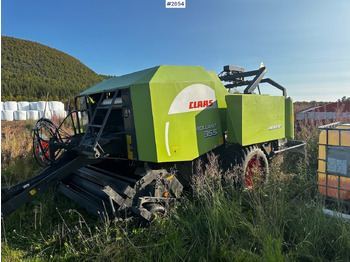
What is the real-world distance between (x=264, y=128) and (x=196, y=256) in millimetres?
2571

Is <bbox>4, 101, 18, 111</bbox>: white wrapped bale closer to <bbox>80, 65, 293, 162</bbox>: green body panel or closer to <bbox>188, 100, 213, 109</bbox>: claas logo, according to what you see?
<bbox>80, 65, 293, 162</bbox>: green body panel

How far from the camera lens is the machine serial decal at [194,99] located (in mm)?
2988

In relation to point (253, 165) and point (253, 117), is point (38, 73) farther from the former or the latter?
point (253, 165)

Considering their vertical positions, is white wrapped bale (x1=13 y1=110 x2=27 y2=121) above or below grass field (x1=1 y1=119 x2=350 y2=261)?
above

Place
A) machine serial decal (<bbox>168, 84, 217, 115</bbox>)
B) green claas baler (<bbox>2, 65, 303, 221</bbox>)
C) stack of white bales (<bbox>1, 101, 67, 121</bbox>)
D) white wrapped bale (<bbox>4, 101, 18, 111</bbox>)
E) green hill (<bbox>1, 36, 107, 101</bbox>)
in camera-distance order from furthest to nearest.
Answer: green hill (<bbox>1, 36, 107, 101</bbox>) < white wrapped bale (<bbox>4, 101, 18, 111</bbox>) < stack of white bales (<bbox>1, 101, 67, 121</bbox>) < machine serial decal (<bbox>168, 84, 217, 115</bbox>) < green claas baler (<bbox>2, 65, 303, 221</bbox>)

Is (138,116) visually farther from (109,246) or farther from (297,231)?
(297,231)

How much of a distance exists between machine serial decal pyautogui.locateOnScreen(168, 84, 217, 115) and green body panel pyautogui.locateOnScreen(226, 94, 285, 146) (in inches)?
13.8

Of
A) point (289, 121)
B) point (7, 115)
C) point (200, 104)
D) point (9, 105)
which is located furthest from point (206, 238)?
Result: point (9, 105)

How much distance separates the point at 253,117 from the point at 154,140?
1.81 meters

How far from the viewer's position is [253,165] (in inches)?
150

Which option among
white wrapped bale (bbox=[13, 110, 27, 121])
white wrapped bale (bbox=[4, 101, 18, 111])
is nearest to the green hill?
white wrapped bale (bbox=[4, 101, 18, 111])

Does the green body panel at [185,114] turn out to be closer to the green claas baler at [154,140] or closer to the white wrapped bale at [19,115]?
the green claas baler at [154,140]

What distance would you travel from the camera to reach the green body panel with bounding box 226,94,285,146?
350 cm

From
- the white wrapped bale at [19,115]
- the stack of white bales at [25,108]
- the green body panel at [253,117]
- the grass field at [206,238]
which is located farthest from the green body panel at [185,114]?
the white wrapped bale at [19,115]
